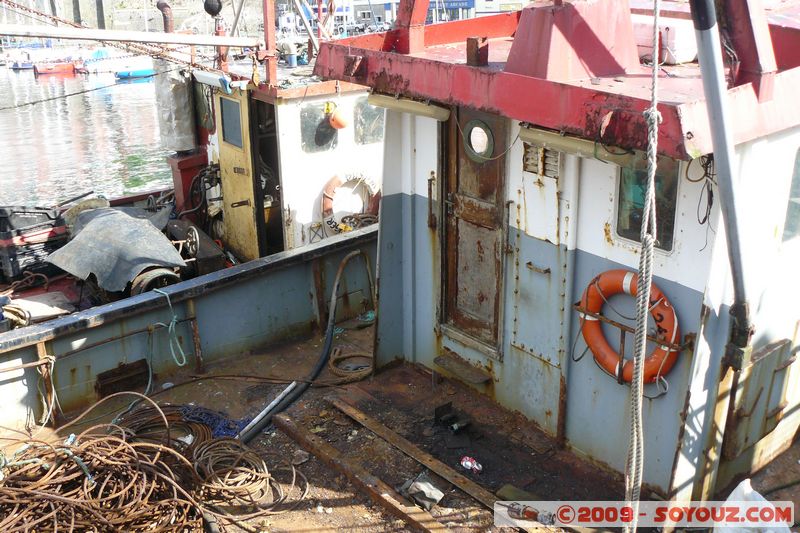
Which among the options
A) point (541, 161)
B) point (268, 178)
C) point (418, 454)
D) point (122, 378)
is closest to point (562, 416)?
point (418, 454)

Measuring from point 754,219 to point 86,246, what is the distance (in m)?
5.92

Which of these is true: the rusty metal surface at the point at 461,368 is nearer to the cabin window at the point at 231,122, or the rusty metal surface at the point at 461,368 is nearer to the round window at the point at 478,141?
the round window at the point at 478,141

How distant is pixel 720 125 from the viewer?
10.6 ft

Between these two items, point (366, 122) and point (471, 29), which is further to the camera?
point (366, 122)

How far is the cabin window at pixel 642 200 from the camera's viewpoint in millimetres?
4355

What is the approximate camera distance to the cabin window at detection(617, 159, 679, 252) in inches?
171

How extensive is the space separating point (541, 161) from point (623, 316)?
3.85 ft

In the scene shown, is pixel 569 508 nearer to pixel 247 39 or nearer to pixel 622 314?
pixel 622 314

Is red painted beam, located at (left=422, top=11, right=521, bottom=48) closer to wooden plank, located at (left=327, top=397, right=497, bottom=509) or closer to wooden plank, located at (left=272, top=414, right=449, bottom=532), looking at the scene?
wooden plank, located at (left=327, top=397, right=497, bottom=509)

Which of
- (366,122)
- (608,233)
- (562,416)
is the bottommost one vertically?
(562,416)

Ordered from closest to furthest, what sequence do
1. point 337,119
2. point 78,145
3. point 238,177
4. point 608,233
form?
point 608,233, point 337,119, point 238,177, point 78,145

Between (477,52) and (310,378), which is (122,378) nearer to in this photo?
(310,378)

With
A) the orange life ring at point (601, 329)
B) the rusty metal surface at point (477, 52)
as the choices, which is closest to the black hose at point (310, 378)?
the orange life ring at point (601, 329)

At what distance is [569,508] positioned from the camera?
489cm
